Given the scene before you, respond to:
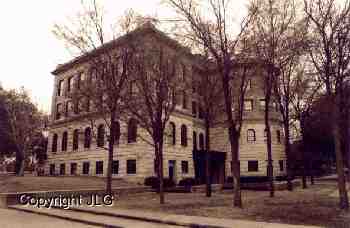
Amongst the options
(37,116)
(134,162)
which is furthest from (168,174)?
(37,116)

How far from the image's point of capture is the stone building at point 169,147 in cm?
3553

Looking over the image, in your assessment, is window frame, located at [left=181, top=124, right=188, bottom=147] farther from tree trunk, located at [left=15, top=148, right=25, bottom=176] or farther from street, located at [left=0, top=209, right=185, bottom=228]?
street, located at [left=0, top=209, right=185, bottom=228]

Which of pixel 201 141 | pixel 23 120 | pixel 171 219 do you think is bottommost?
pixel 171 219

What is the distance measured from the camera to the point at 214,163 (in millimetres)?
44375

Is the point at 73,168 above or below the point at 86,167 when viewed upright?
below

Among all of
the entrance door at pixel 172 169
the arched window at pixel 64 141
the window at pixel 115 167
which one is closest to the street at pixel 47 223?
the window at pixel 115 167

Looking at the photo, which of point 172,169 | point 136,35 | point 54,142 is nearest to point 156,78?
point 136,35

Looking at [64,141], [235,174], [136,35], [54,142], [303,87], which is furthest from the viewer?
[54,142]

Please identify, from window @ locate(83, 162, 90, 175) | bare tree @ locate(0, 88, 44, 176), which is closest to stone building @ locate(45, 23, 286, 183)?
window @ locate(83, 162, 90, 175)

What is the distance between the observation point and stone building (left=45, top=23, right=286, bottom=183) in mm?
35531

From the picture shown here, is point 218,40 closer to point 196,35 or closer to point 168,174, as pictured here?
point 196,35

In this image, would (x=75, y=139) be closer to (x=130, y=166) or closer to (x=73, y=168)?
(x=73, y=168)

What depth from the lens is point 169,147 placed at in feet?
123

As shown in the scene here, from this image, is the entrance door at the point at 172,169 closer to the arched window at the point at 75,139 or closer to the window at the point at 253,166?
the window at the point at 253,166
